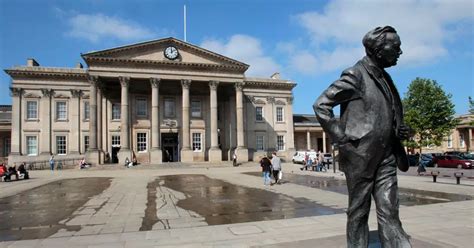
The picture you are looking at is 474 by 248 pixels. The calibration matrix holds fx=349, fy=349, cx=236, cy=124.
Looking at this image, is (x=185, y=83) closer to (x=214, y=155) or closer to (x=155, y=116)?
(x=155, y=116)

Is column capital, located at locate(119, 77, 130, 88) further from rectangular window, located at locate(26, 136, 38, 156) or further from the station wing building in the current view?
rectangular window, located at locate(26, 136, 38, 156)

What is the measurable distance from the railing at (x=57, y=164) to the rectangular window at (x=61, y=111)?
6.17 meters

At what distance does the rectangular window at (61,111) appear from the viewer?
1817 inches

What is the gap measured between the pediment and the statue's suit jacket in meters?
43.3

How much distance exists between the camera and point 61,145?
46.0 meters

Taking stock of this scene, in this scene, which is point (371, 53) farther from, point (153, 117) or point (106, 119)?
point (106, 119)

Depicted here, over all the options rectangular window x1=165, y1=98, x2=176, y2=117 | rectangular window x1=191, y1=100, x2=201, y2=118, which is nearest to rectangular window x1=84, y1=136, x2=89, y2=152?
rectangular window x1=165, y1=98, x2=176, y2=117

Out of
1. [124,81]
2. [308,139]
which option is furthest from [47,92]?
[308,139]

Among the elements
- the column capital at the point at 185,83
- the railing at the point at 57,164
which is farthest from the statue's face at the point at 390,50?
the railing at the point at 57,164

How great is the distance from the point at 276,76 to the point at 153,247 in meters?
55.5

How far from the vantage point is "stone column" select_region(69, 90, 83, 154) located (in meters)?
46.2

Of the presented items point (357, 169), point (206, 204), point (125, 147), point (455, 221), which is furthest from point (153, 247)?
point (125, 147)

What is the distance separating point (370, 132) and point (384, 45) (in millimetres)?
945

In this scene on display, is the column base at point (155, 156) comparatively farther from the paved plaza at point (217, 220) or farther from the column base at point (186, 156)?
the paved plaza at point (217, 220)
